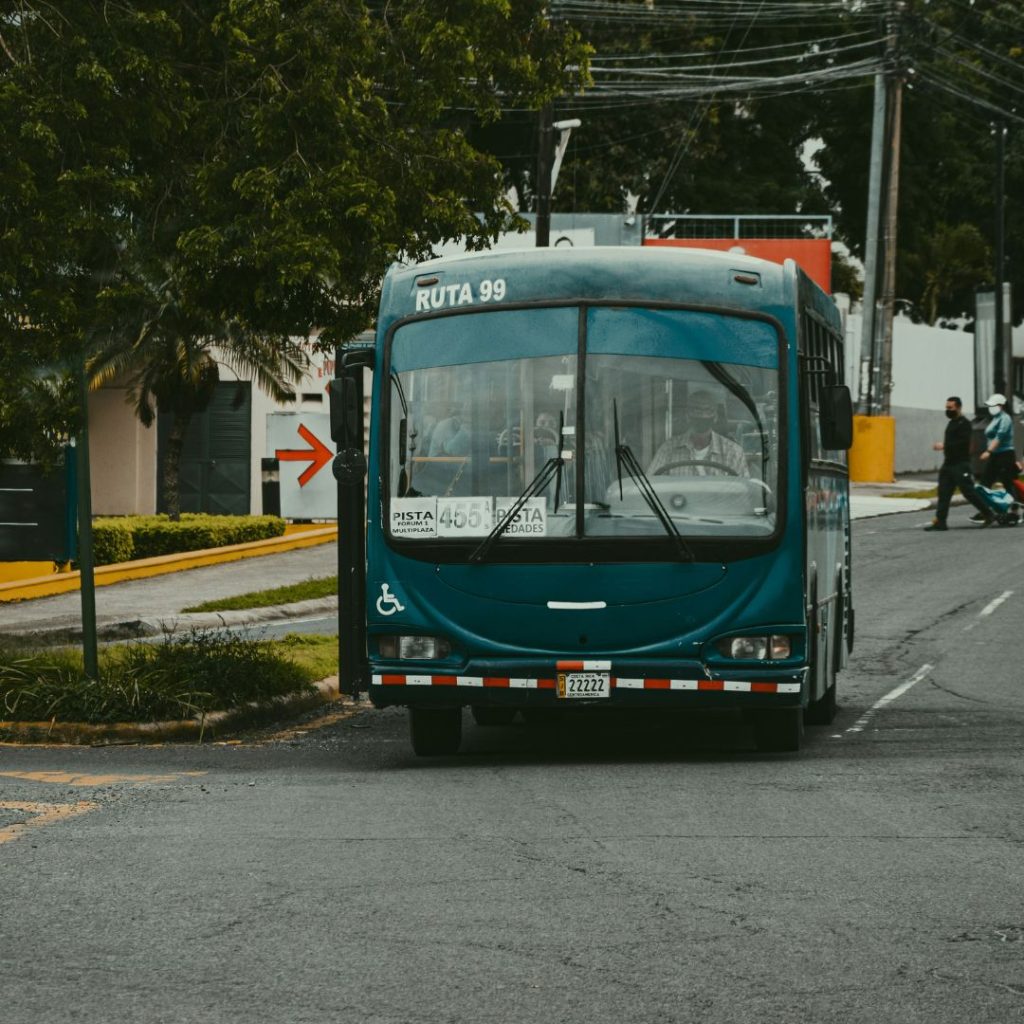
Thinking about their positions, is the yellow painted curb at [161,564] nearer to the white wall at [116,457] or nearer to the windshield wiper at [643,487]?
the white wall at [116,457]

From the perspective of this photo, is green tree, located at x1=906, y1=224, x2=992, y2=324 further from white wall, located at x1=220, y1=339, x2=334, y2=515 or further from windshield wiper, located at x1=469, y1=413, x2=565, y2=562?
windshield wiper, located at x1=469, y1=413, x2=565, y2=562

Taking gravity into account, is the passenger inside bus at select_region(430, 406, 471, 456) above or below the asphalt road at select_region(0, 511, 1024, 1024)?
above

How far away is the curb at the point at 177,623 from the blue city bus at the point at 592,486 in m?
7.45

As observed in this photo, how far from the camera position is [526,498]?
10.8m

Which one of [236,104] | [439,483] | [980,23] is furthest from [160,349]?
[980,23]

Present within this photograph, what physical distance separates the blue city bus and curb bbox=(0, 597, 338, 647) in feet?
24.4

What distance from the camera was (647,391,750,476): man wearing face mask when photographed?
10.8m

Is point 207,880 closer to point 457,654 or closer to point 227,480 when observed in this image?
point 457,654

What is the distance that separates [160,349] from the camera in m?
31.6

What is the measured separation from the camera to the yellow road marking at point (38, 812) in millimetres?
8741

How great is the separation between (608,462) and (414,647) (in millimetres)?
1472

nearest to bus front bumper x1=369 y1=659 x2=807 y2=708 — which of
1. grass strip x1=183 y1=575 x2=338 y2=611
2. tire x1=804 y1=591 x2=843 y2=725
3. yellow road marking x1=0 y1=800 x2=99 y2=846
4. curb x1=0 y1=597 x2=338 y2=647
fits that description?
yellow road marking x1=0 y1=800 x2=99 y2=846

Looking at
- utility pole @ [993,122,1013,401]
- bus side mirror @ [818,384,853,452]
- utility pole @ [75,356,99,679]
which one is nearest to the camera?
bus side mirror @ [818,384,853,452]

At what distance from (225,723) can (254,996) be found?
7023 millimetres
